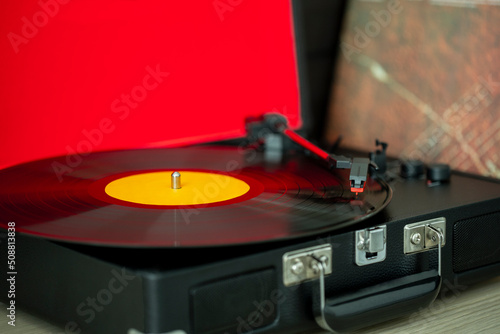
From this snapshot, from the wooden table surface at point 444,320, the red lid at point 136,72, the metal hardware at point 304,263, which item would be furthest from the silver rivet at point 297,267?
the red lid at point 136,72

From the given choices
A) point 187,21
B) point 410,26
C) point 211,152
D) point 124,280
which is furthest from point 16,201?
point 410,26

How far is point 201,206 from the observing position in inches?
36.6

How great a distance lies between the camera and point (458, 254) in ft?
3.42

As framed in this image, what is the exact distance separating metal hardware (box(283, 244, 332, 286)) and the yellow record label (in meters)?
0.17

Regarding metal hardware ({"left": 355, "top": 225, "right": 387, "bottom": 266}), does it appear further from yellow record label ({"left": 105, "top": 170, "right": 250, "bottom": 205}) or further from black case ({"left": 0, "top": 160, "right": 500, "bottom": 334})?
yellow record label ({"left": 105, "top": 170, "right": 250, "bottom": 205})

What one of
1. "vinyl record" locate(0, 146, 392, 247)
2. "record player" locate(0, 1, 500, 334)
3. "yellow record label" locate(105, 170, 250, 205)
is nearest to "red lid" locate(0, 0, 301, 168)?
"record player" locate(0, 1, 500, 334)

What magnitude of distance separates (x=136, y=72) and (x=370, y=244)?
70cm

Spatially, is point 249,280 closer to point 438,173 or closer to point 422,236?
point 422,236

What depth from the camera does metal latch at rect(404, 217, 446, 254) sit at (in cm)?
97

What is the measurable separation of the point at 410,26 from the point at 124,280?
102 centimetres

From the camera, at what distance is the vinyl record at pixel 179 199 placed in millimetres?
827

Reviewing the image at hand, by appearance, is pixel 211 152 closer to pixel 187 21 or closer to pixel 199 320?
pixel 187 21

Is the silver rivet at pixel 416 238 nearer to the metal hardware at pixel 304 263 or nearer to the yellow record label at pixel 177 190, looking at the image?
the metal hardware at pixel 304 263

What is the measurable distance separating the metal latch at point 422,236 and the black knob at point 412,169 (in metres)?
0.19
